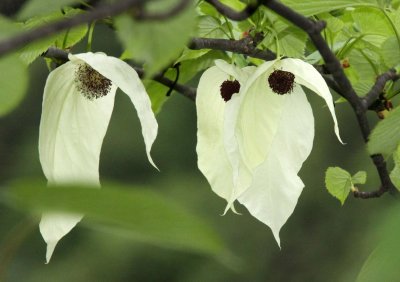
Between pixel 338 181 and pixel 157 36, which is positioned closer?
pixel 157 36

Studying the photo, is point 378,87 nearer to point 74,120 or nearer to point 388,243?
point 74,120

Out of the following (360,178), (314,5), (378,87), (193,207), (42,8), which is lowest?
(193,207)

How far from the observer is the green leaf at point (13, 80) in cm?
34

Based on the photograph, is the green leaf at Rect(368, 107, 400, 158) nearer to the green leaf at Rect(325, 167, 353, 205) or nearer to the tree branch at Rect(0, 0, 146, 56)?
the green leaf at Rect(325, 167, 353, 205)

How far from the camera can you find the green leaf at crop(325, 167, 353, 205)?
89 centimetres

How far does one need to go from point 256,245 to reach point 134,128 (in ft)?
4.74

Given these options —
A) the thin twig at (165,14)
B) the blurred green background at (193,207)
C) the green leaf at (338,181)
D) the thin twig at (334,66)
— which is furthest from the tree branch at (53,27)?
the blurred green background at (193,207)

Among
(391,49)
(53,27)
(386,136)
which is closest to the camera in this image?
(53,27)

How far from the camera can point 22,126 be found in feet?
24.8

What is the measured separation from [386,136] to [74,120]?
0.20 metres

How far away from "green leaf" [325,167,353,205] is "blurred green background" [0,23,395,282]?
574cm

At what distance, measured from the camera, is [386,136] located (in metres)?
0.62

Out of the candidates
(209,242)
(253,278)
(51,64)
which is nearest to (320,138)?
(253,278)

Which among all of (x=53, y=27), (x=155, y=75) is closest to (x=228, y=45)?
(x=155, y=75)
